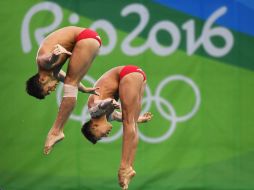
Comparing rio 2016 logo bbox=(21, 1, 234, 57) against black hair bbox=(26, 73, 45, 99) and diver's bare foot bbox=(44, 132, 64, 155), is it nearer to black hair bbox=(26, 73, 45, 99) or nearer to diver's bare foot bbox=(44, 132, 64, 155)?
black hair bbox=(26, 73, 45, 99)

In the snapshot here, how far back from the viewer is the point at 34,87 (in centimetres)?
691

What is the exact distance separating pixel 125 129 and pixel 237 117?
4.80ft

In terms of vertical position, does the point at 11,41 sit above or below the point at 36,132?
above

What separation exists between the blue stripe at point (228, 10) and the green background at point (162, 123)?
0.22 feet

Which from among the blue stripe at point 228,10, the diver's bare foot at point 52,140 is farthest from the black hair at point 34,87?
the blue stripe at point 228,10

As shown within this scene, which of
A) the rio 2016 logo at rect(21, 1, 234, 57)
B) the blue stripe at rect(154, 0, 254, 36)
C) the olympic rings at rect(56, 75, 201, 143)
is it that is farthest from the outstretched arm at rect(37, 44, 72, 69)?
the blue stripe at rect(154, 0, 254, 36)

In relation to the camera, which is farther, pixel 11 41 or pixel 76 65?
pixel 11 41

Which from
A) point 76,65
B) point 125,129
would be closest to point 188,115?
point 125,129

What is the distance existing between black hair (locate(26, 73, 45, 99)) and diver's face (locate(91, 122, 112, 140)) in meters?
0.54

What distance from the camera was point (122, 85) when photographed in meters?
6.67

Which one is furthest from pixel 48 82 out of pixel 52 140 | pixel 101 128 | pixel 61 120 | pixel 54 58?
pixel 101 128

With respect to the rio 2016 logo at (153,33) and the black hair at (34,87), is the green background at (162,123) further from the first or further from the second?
the black hair at (34,87)

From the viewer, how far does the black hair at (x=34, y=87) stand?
267 inches

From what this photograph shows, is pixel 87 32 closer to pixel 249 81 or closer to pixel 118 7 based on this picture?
pixel 118 7
